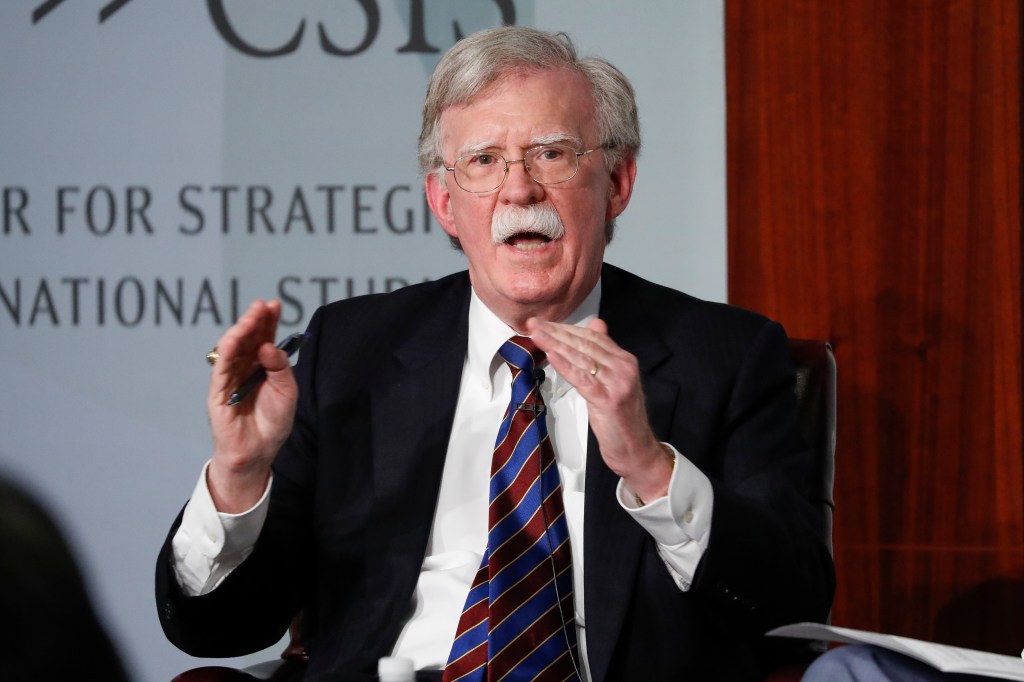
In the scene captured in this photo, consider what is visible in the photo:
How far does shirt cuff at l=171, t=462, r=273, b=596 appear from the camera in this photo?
1842mm

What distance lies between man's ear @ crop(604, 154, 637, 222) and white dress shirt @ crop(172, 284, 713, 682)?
18 centimetres

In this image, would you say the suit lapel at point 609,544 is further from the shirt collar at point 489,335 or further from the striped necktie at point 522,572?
the shirt collar at point 489,335

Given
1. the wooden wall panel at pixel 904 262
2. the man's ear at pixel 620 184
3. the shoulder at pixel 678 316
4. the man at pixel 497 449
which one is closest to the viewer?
the man at pixel 497 449

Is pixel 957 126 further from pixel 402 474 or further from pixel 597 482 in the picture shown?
pixel 402 474

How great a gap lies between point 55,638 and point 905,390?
7.12 feet

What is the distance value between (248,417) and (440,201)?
0.65 m

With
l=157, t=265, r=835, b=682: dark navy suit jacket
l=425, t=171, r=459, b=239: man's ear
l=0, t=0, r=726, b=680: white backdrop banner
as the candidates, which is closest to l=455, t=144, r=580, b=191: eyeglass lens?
l=425, t=171, r=459, b=239: man's ear

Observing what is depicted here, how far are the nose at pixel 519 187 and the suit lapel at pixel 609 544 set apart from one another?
0.35 meters

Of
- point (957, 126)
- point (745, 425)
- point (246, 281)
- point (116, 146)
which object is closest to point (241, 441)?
point (745, 425)

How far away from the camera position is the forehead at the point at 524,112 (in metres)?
2.08

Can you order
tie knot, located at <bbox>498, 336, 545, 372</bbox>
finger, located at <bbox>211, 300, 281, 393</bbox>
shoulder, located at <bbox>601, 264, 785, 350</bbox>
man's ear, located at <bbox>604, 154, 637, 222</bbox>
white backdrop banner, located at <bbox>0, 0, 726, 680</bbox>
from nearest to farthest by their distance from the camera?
1. finger, located at <bbox>211, 300, 281, 393</bbox>
2. tie knot, located at <bbox>498, 336, 545, 372</bbox>
3. shoulder, located at <bbox>601, 264, 785, 350</bbox>
4. man's ear, located at <bbox>604, 154, 637, 222</bbox>
5. white backdrop banner, located at <bbox>0, 0, 726, 680</bbox>

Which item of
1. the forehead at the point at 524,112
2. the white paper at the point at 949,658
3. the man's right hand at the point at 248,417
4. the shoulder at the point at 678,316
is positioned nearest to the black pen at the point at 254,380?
the man's right hand at the point at 248,417

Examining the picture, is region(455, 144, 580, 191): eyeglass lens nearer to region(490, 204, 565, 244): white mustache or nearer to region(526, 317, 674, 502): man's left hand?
region(490, 204, 565, 244): white mustache

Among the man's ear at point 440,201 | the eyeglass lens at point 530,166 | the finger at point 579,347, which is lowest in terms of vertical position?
the finger at point 579,347
